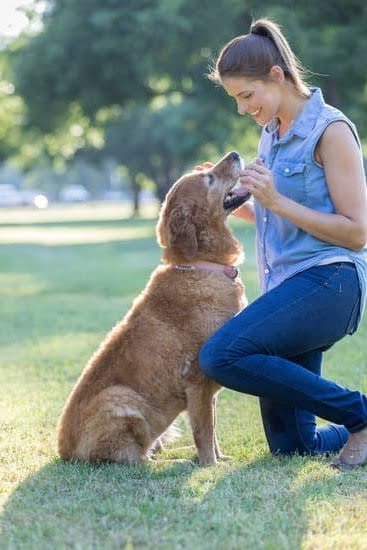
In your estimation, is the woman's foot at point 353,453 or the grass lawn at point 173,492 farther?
the woman's foot at point 353,453

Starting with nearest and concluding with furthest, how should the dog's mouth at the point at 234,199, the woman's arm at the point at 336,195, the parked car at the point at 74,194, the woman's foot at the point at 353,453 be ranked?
the woman's arm at the point at 336,195 → the woman's foot at the point at 353,453 → the dog's mouth at the point at 234,199 → the parked car at the point at 74,194

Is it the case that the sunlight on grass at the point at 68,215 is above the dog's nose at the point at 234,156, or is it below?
below

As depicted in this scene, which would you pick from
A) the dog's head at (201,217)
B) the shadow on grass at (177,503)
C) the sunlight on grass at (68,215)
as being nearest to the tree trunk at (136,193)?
the sunlight on grass at (68,215)

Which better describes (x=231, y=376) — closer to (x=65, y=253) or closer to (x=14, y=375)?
(x=14, y=375)

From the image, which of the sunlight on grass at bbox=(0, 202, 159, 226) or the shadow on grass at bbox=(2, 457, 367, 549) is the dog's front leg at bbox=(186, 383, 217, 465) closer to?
the shadow on grass at bbox=(2, 457, 367, 549)

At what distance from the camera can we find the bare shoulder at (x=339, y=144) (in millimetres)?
4426

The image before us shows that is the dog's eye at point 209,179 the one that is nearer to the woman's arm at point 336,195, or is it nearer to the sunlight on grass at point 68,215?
the woman's arm at point 336,195

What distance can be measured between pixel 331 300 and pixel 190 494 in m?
1.25

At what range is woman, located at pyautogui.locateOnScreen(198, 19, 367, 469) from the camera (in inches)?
175

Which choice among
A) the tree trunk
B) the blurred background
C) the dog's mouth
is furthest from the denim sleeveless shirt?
the tree trunk

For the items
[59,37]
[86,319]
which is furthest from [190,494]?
[59,37]

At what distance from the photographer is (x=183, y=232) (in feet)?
16.4

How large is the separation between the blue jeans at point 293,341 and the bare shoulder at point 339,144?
22.4 inches

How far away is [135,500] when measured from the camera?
4004 millimetres
